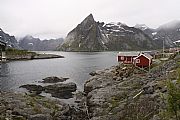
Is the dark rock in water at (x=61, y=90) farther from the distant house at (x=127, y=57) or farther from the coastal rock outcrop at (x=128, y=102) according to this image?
the distant house at (x=127, y=57)

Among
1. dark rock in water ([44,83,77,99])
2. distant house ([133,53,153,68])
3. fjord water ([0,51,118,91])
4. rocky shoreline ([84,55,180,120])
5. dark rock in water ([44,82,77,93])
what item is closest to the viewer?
rocky shoreline ([84,55,180,120])

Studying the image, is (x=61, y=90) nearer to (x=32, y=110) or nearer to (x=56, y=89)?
(x=56, y=89)

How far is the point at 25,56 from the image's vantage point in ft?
582

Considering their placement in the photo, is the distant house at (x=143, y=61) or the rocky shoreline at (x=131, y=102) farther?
the distant house at (x=143, y=61)

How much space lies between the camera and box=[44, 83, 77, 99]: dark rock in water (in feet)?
177

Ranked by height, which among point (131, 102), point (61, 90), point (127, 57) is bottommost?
point (61, 90)

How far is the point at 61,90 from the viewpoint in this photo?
192 ft

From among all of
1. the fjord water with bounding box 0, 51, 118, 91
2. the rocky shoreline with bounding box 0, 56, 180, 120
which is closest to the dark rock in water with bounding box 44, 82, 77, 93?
the fjord water with bounding box 0, 51, 118, 91

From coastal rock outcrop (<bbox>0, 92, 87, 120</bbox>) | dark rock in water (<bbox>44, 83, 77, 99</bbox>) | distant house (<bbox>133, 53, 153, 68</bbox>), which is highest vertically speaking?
distant house (<bbox>133, 53, 153, 68</bbox>)

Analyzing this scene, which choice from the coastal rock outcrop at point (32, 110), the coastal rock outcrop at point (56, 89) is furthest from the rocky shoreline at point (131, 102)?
the coastal rock outcrop at point (56, 89)

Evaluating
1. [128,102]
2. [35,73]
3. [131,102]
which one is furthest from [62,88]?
[35,73]

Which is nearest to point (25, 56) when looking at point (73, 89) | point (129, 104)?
point (73, 89)

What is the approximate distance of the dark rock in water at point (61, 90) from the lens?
54.1 m

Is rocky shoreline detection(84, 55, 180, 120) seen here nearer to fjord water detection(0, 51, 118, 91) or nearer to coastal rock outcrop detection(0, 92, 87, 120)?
coastal rock outcrop detection(0, 92, 87, 120)
